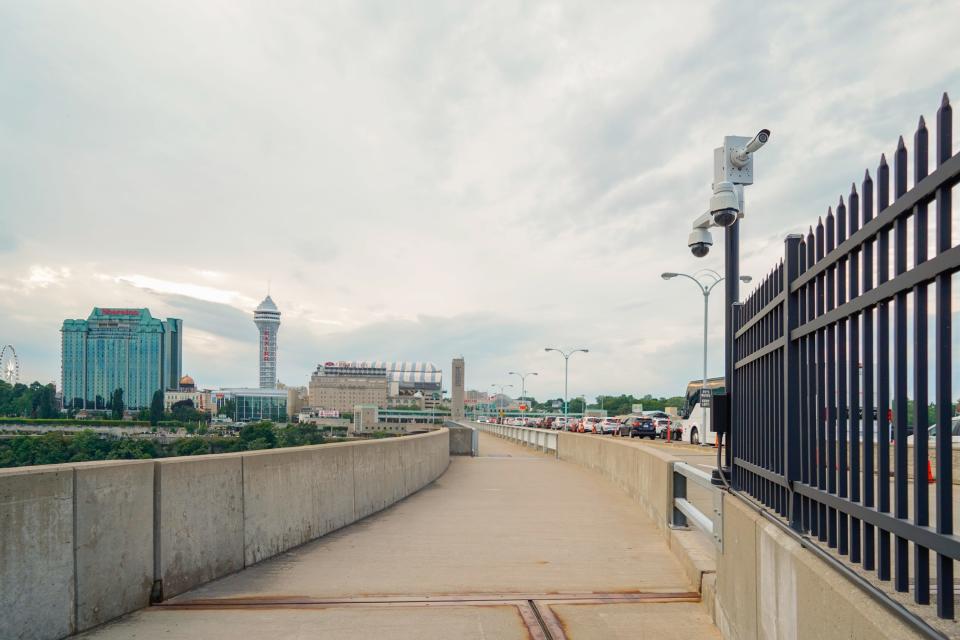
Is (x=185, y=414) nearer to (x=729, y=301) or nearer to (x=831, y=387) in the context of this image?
(x=729, y=301)

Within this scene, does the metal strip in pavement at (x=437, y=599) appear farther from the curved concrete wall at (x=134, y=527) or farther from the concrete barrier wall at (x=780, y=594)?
the concrete barrier wall at (x=780, y=594)

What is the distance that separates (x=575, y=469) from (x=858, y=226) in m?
19.8

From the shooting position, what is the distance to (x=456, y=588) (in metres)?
7.09

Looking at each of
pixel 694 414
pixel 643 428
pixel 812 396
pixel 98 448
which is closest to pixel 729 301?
pixel 812 396

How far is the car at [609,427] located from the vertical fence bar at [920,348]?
54815 millimetres

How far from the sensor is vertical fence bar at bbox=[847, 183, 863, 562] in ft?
10.6

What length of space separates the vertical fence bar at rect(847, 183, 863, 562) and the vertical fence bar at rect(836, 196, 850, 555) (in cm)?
10

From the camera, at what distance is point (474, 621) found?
597cm

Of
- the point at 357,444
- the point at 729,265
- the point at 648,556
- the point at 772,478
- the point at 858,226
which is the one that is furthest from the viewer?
the point at 357,444

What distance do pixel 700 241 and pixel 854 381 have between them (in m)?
5.36

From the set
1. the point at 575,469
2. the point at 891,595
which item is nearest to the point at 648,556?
the point at 891,595

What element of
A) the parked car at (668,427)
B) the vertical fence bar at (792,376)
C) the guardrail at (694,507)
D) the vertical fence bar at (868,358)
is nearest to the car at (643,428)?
the parked car at (668,427)

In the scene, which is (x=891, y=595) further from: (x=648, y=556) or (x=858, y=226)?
(x=648, y=556)

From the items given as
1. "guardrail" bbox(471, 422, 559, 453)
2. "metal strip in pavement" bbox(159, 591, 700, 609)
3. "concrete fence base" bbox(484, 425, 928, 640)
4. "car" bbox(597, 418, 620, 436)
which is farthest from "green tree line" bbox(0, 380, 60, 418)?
"concrete fence base" bbox(484, 425, 928, 640)
